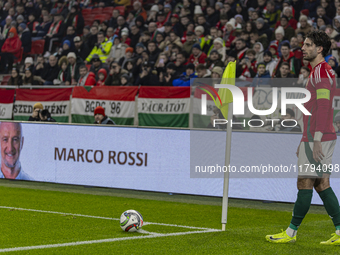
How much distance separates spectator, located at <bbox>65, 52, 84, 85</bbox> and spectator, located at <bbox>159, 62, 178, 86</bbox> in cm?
386

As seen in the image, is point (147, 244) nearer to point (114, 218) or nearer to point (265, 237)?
point (265, 237)

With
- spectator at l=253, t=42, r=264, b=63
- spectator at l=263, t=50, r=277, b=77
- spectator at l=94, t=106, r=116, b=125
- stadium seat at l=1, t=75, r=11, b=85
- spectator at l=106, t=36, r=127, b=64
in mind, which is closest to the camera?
spectator at l=94, t=106, r=116, b=125

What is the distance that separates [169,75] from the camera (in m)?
15.6

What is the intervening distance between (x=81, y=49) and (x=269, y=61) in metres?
8.95

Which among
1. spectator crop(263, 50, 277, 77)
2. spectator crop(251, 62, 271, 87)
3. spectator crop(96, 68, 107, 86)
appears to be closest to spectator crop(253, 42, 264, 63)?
spectator crop(263, 50, 277, 77)

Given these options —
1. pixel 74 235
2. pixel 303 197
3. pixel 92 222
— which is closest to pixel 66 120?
pixel 92 222

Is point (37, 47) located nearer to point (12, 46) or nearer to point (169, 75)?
point (12, 46)

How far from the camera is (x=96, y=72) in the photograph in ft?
59.9

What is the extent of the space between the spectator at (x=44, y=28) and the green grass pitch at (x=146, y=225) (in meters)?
13.8

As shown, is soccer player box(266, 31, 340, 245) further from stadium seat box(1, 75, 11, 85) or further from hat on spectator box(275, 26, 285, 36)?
stadium seat box(1, 75, 11, 85)

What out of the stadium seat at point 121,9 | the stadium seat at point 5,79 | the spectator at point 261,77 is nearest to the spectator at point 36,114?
the spectator at point 261,77

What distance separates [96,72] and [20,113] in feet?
9.67

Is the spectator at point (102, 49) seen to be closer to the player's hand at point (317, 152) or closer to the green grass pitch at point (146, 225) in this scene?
the green grass pitch at point (146, 225)

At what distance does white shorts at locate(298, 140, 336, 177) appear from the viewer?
580 centimetres
